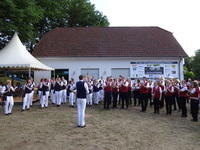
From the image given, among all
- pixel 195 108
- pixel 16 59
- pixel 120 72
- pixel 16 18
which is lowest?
pixel 195 108

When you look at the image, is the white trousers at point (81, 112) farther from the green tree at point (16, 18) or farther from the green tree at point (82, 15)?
the green tree at point (82, 15)

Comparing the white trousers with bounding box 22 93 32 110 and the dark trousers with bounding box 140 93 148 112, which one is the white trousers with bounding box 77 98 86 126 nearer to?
the dark trousers with bounding box 140 93 148 112

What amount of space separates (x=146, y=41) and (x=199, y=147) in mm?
20391

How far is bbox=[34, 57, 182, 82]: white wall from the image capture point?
2509cm

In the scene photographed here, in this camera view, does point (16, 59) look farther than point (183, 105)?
Yes

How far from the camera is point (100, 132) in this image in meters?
9.37

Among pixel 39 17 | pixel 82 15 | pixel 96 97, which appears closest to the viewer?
pixel 96 97

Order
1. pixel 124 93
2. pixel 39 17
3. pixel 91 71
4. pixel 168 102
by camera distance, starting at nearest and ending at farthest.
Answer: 1. pixel 168 102
2. pixel 124 93
3. pixel 91 71
4. pixel 39 17

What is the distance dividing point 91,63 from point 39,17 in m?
7.82

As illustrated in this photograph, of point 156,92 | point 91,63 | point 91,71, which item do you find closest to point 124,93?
point 156,92

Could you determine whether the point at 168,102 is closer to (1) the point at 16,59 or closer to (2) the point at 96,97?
(2) the point at 96,97

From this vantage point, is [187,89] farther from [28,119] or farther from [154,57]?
[154,57]

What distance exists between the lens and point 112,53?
83.5ft

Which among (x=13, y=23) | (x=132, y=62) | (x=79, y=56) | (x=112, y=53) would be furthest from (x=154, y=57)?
(x=13, y=23)
